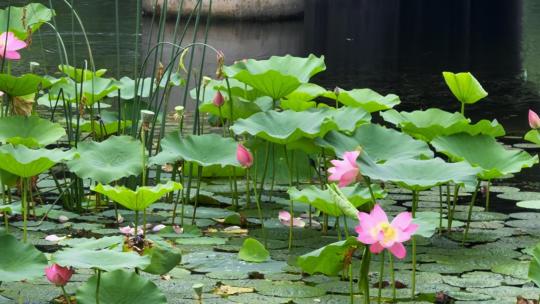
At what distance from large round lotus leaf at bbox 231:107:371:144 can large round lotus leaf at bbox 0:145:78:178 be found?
22.8 inches

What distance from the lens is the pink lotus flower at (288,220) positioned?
3.23 metres

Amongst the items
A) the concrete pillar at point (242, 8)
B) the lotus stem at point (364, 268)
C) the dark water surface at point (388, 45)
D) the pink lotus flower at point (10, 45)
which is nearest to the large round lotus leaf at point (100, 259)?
the lotus stem at point (364, 268)

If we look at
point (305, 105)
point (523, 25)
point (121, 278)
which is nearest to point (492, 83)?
point (305, 105)

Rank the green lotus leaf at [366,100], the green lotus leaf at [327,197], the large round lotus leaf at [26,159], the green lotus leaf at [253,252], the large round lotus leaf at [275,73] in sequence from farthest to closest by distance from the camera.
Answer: the green lotus leaf at [366,100], the large round lotus leaf at [275,73], the green lotus leaf at [253,252], the green lotus leaf at [327,197], the large round lotus leaf at [26,159]

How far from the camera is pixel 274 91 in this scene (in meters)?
3.58

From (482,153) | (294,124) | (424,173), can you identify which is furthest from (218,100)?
(424,173)

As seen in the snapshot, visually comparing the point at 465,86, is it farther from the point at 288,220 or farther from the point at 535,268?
the point at 535,268

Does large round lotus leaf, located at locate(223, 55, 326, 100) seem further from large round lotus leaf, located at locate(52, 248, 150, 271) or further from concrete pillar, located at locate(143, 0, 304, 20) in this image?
concrete pillar, located at locate(143, 0, 304, 20)

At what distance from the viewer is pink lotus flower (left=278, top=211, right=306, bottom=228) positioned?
3.23 metres

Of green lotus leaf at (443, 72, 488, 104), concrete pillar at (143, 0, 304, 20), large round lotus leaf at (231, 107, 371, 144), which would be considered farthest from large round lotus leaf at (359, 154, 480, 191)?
concrete pillar at (143, 0, 304, 20)

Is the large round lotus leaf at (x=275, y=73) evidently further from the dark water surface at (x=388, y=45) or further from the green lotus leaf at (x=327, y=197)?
the dark water surface at (x=388, y=45)

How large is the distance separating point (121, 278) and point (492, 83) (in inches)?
277

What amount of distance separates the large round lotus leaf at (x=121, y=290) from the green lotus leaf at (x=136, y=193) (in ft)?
1.75

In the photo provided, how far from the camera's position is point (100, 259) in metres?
2.13
